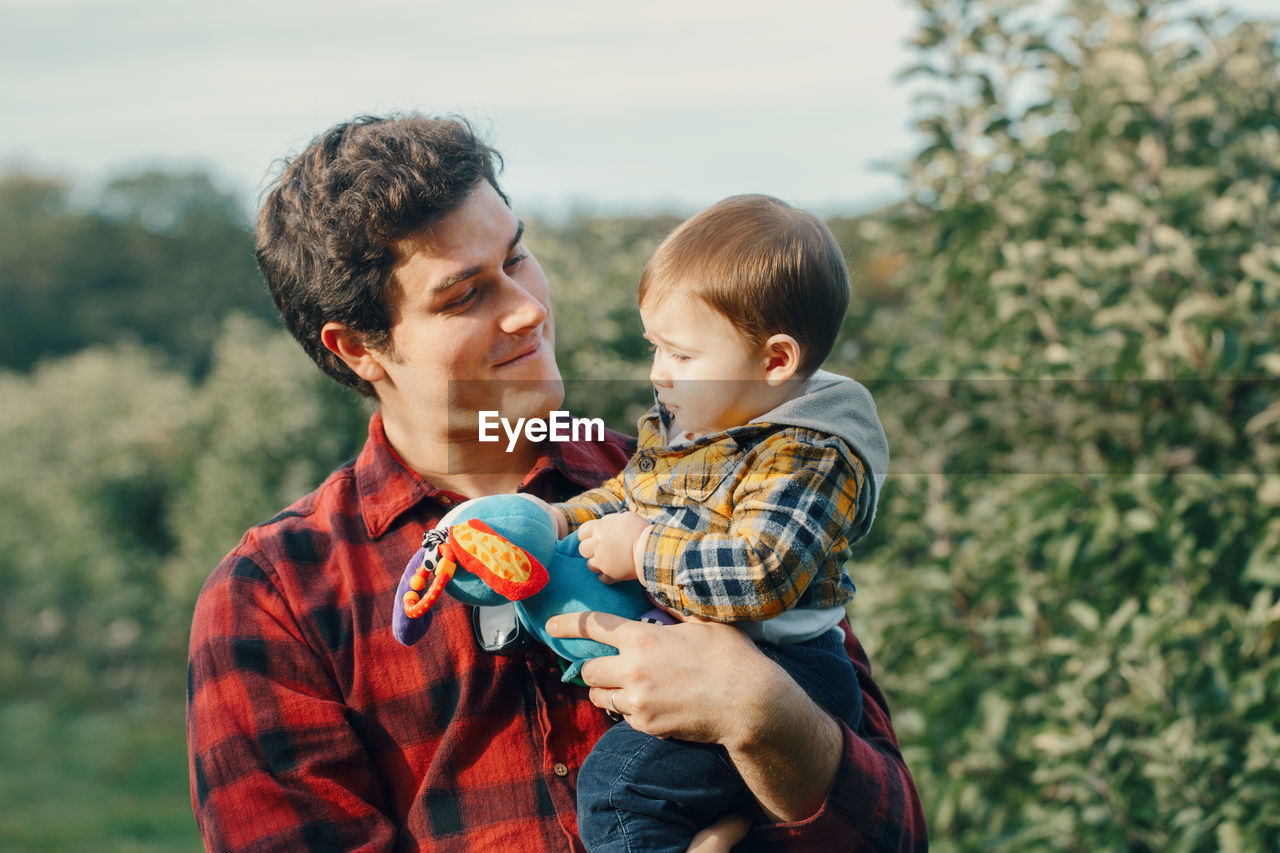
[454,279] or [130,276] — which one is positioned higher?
[454,279]

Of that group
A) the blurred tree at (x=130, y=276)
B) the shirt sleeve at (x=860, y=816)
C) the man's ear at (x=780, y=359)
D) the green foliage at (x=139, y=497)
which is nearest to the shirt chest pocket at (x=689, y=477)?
the man's ear at (x=780, y=359)

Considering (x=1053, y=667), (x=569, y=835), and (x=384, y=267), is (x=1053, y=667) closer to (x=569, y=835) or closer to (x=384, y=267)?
(x=569, y=835)

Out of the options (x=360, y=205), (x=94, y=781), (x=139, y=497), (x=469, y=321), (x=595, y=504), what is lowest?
(x=94, y=781)

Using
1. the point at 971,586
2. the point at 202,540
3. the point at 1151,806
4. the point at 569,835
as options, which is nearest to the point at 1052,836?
the point at 1151,806

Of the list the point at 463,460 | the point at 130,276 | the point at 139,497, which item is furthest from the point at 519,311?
the point at 130,276

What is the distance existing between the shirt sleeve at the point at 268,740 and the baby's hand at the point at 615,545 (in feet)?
1.68

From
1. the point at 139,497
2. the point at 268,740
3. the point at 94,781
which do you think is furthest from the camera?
the point at 139,497

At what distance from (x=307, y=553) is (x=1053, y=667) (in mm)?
2014

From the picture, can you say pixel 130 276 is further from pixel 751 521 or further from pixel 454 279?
pixel 751 521

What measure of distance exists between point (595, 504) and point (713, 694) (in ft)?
1.39

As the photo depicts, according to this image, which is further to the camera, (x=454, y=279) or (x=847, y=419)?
(x=454, y=279)

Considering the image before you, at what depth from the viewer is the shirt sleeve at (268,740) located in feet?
5.47

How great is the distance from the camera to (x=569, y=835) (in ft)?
5.73

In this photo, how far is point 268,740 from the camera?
1700 millimetres
